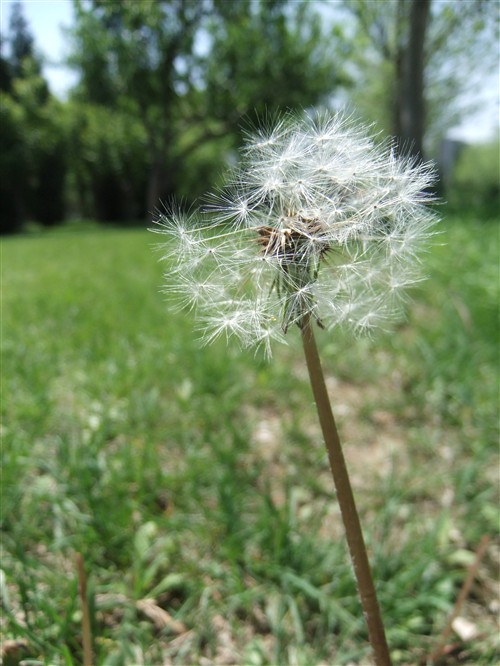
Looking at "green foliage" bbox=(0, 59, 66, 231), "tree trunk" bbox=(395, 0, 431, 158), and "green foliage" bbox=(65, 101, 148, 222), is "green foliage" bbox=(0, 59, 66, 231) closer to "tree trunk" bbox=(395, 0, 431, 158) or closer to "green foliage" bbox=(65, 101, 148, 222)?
"green foliage" bbox=(65, 101, 148, 222)

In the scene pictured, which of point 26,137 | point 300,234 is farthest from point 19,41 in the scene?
point 300,234

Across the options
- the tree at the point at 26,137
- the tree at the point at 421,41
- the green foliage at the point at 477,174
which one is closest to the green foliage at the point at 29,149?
the tree at the point at 26,137

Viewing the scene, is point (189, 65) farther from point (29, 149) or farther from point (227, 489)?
point (227, 489)

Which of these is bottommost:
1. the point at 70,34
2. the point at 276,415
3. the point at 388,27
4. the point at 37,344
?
the point at 276,415

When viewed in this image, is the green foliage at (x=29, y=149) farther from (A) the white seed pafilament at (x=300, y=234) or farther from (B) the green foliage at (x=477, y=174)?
(B) the green foliage at (x=477, y=174)

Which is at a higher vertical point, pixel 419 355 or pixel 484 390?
pixel 419 355

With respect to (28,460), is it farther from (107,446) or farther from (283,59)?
(283,59)

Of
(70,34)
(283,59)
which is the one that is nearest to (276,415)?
(70,34)
